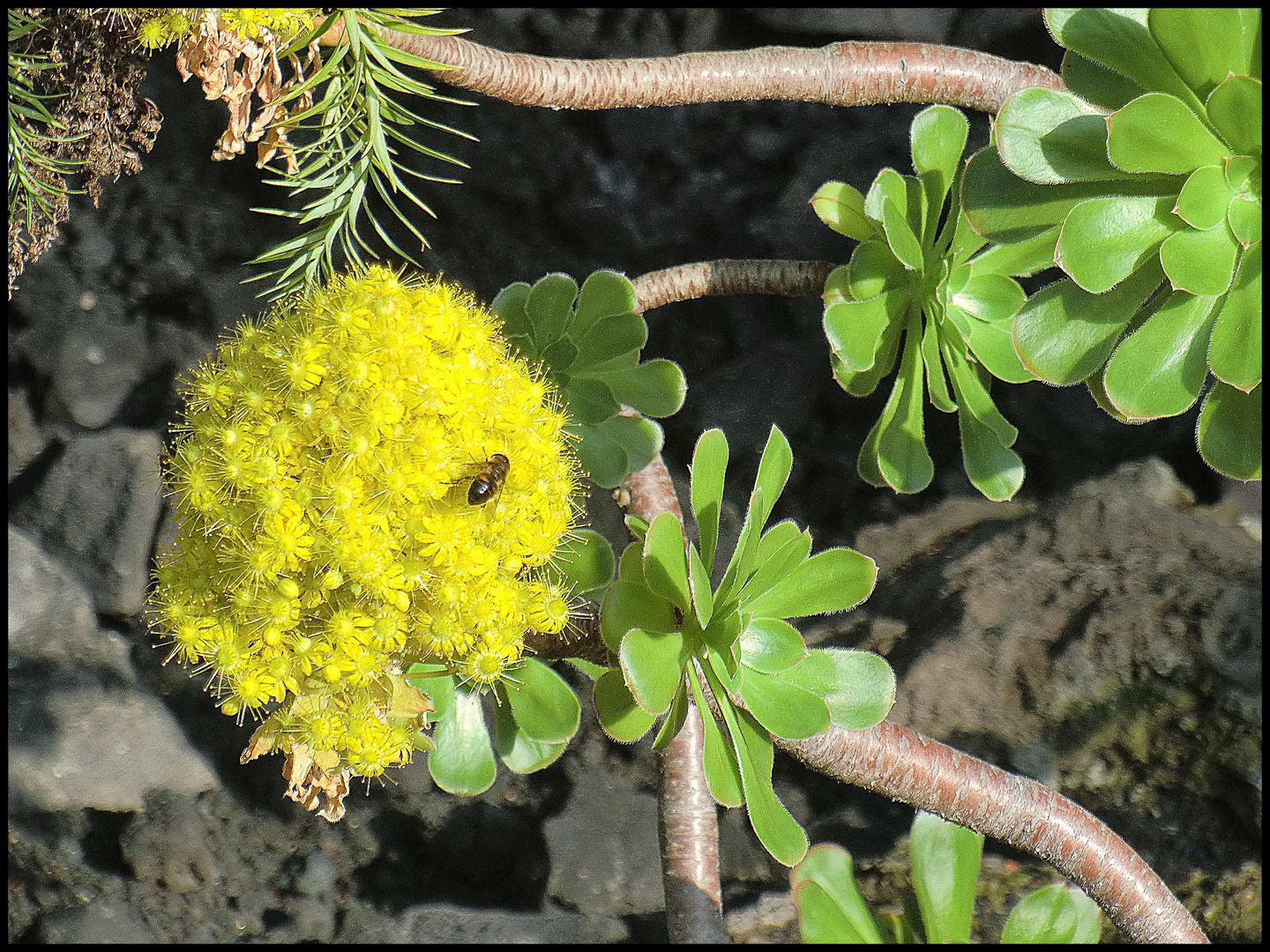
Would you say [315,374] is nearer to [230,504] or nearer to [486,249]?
[230,504]

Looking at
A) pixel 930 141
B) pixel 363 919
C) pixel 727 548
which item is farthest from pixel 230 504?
pixel 363 919

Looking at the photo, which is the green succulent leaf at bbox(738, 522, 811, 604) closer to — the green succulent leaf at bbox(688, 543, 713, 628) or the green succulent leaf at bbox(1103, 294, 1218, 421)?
the green succulent leaf at bbox(688, 543, 713, 628)

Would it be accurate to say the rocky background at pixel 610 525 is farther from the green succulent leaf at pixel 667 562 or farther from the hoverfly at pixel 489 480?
the hoverfly at pixel 489 480

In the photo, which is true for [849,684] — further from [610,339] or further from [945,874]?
[610,339]

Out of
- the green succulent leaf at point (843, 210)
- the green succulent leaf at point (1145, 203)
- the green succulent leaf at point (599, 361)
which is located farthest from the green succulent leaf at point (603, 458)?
the green succulent leaf at point (1145, 203)

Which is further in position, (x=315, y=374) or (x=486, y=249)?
(x=486, y=249)

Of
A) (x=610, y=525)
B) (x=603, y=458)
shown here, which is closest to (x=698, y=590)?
(x=603, y=458)

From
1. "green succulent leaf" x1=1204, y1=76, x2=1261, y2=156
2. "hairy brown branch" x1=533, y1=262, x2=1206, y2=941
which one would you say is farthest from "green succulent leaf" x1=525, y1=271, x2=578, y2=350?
"green succulent leaf" x1=1204, y1=76, x2=1261, y2=156
